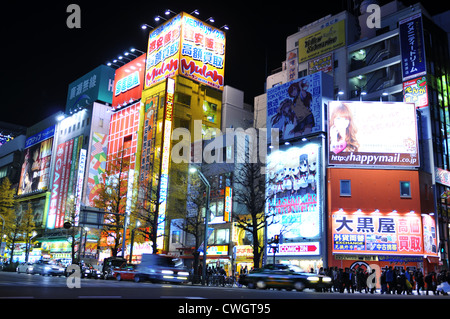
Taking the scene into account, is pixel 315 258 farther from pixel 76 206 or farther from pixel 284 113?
pixel 76 206

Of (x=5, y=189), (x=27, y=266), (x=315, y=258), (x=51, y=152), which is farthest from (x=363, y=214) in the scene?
(x=51, y=152)

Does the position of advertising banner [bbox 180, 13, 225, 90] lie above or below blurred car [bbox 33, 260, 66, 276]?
above

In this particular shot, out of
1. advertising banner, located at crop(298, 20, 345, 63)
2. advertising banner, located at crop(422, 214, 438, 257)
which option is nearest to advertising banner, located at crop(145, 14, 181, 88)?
advertising banner, located at crop(298, 20, 345, 63)

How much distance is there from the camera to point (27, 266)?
1618 inches

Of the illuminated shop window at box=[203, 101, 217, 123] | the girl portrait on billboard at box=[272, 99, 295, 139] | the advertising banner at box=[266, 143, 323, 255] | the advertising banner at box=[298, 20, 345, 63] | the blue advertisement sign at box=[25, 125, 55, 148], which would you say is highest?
the advertising banner at box=[298, 20, 345, 63]

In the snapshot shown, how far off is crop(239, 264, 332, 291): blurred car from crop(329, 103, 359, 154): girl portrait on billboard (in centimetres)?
1391

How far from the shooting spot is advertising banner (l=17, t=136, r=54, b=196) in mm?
74875

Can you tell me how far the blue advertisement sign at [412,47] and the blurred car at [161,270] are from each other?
87.4 ft

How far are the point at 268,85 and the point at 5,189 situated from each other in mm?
38743

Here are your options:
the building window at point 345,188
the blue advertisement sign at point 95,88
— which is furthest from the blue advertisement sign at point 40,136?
the building window at point 345,188

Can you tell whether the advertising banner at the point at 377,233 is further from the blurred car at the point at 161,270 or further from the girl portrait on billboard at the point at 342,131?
the blurred car at the point at 161,270

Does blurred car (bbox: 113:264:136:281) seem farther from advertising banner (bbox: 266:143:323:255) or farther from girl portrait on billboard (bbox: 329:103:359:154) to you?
girl portrait on billboard (bbox: 329:103:359:154)

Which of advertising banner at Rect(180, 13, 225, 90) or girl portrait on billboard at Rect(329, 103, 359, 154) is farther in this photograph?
advertising banner at Rect(180, 13, 225, 90)

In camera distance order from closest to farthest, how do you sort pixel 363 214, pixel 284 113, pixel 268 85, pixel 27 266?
pixel 363 214 → pixel 284 113 → pixel 27 266 → pixel 268 85
